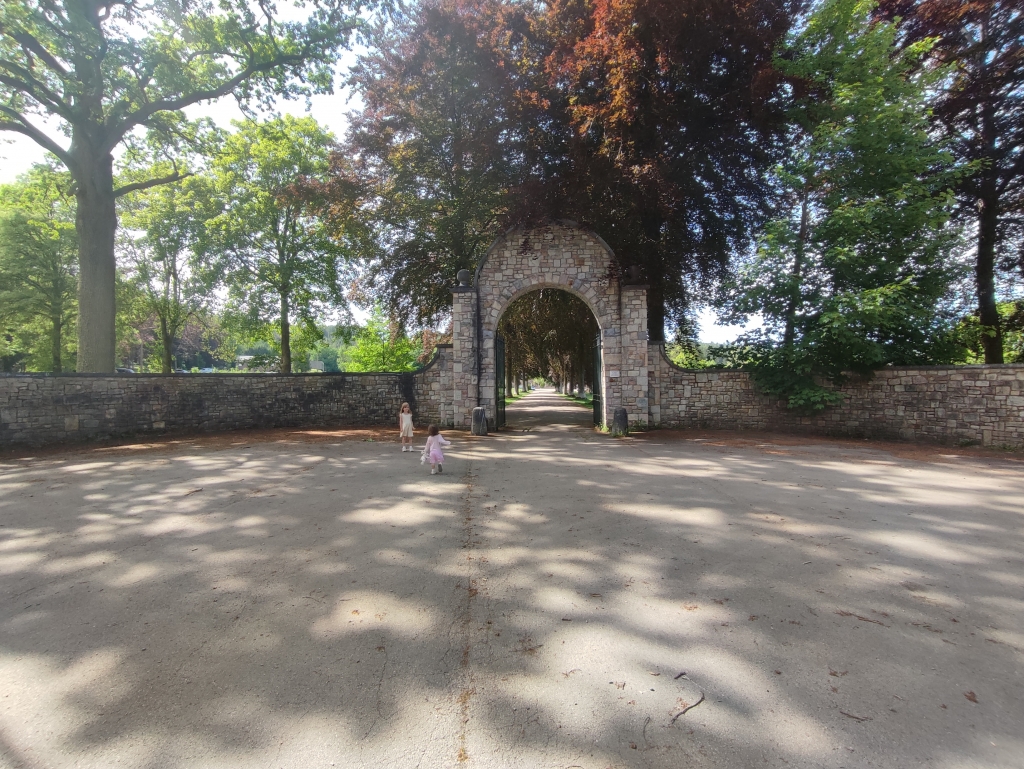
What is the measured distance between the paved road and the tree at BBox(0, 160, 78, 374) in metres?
22.3

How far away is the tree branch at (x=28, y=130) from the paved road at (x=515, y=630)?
1269 cm

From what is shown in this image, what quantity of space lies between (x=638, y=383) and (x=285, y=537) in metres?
10.9

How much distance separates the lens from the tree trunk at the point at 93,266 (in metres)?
14.0

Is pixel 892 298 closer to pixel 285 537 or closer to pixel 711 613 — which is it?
pixel 711 613

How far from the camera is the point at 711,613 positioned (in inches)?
133

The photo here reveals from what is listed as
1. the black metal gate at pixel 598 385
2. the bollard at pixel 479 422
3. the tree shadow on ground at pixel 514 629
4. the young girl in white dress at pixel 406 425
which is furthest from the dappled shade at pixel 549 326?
the tree shadow on ground at pixel 514 629

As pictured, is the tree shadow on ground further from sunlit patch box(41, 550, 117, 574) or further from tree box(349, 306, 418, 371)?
tree box(349, 306, 418, 371)

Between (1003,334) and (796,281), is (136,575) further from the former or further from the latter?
(1003,334)

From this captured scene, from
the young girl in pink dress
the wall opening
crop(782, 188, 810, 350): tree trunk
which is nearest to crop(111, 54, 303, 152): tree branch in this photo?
the wall opening

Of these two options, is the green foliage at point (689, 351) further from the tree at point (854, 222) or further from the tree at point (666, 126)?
the tree at point (854, 222)

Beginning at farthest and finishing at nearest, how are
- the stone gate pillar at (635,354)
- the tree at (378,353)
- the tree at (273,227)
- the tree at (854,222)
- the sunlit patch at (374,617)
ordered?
the tree at (378,353) < the tree at (273,227) < the stone gate pillar at (635,354) < the tree at (854,222) < the sunlit patch at (374,617)

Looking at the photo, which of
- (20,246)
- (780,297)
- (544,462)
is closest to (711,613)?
(544,462)

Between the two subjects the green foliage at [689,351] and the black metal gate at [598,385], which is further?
the green foliage at [689,351]

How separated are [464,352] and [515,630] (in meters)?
11.5
